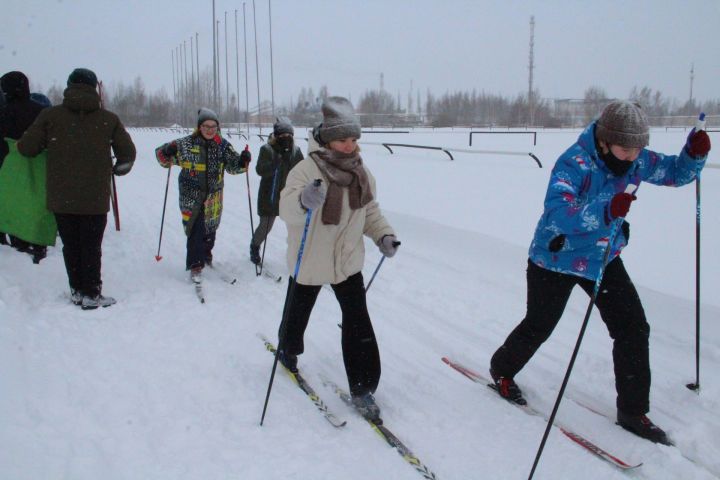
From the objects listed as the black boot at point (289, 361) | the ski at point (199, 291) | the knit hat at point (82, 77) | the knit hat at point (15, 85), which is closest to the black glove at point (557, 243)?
the black boot at point (289, 361)

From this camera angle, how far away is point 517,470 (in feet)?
9.10

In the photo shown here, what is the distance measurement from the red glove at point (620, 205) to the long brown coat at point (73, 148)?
410 cm

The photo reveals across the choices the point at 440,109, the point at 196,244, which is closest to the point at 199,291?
the point at 196,244

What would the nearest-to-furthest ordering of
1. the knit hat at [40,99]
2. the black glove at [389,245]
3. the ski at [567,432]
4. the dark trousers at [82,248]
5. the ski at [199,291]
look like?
the ski at [567,432], the black glove at [389,245], the dark trousers at [82,248], the ski at [199,291], the knit hat at [40,99]

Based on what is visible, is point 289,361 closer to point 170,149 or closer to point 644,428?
point 644,428

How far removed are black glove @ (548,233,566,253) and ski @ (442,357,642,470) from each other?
1110 millimetres

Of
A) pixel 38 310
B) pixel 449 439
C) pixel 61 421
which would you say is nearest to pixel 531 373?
pixel 449 439

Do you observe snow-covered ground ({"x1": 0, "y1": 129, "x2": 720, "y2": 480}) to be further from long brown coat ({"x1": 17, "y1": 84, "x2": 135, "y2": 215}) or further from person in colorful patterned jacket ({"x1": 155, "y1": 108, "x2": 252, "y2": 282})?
long brown coat ({"x1": 17, "y1": 84, "x2": 135, "y2": 215})

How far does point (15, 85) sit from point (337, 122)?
483cm

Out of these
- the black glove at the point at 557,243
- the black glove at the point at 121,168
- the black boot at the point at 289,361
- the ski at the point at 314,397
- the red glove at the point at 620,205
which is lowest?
the ski at the point at 314,397

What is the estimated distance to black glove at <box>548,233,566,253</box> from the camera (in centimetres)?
282

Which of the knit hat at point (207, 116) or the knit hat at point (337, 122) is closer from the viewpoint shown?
the knit hat at point (337, 122)

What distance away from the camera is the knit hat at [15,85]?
577 cm

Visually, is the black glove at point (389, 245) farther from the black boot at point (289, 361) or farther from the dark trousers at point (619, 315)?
the black boot at point (289, 361)
